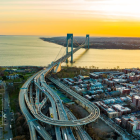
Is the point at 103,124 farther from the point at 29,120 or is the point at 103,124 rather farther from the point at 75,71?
the point at 75,71

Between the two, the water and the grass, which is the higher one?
the water

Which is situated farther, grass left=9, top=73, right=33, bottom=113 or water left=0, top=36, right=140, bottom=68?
water left=0, top=36, right=140, bottom=68

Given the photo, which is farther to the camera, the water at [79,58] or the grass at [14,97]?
the water at [79,58]

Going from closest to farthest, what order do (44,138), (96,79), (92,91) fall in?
(44,138) < (92,91) < (96,79)

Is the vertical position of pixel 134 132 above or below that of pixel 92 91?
below

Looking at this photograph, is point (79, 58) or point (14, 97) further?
point (79, 58)

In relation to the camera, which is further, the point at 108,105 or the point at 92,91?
the point at 92,91

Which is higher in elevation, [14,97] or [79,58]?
[79,58]

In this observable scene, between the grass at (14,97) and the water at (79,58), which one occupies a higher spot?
the water at (79,58)

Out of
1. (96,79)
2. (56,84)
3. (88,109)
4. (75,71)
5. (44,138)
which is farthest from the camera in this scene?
(75,71)

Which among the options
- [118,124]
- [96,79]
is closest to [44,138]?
[118,124]

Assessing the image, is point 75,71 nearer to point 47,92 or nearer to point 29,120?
point 47,92
